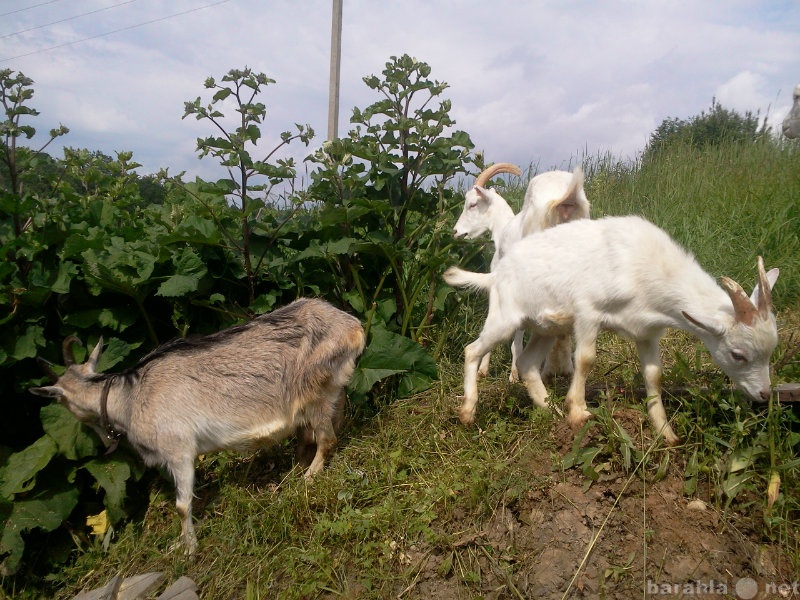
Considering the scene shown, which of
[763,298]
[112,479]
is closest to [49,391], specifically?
[112,479]

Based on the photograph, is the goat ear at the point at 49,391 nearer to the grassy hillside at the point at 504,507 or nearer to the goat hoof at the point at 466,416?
the grassy hillside at the point at 504,507

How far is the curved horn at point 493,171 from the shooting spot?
544cm

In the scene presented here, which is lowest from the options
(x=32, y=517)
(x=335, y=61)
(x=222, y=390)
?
(x=32, y=517)

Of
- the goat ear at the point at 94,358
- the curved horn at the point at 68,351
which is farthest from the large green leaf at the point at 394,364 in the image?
the curved horn at the point at 68,351

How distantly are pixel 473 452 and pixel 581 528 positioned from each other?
2.69 ft

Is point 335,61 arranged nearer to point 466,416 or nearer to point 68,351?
point 68,351

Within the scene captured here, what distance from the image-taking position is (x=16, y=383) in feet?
13.0

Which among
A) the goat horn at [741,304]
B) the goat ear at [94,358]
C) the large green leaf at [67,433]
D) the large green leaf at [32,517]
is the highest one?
the goat horn at [741,304]

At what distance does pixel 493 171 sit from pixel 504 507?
331cm

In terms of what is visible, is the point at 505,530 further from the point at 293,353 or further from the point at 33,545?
the point at 33,545

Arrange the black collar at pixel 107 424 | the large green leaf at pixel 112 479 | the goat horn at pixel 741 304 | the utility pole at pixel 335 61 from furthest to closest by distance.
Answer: the utility pole at pixel 335 61 < the large green leaf at pixel 112 479 < the black collar at pixel 107 424 < the goat horn at pixel 741 304

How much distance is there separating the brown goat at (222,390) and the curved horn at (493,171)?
222 centimetres

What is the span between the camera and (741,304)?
2809 mm

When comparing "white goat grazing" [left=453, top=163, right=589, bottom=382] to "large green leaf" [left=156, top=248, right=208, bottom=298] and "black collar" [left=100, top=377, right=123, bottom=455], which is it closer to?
"large green leaf" [left=156, top=248, right=208, bottom=298]
